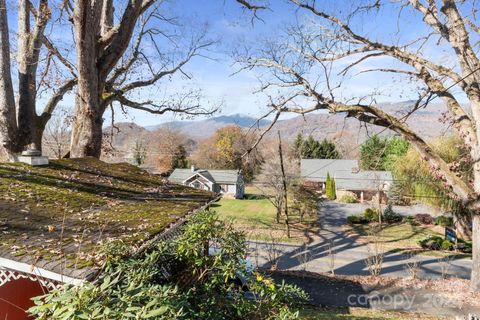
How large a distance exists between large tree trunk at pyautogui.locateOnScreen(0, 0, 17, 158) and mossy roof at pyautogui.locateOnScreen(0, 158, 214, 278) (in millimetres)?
2147

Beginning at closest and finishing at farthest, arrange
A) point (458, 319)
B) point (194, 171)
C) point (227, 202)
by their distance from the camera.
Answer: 1. point (458, 319)
2. point (227, 202)
3. point (194, 171)

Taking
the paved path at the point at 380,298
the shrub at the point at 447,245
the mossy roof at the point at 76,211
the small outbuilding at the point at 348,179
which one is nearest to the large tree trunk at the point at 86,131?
the mossy roof at the point at 76,211

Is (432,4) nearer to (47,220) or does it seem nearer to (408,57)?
(408,57)

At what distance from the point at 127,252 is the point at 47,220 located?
4.92 feet

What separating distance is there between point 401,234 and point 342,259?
761 cm

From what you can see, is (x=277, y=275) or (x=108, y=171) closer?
(x=108, y=171)

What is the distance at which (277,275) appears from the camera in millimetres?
12961

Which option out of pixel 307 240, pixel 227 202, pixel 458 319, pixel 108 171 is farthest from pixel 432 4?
pixel 227 202

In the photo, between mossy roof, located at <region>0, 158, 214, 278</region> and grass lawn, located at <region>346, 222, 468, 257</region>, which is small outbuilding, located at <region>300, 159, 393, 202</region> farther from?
mossy roof, located at <region>0, 158, 214, 278</region>

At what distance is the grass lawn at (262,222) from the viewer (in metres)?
22.4

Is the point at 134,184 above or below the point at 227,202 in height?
above

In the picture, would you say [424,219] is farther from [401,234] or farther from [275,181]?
[275,181]

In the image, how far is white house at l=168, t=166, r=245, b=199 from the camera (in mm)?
36781

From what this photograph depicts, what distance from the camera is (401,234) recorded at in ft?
76.6
